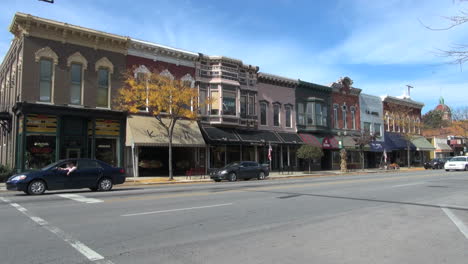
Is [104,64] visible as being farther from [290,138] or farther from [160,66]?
[290,138]

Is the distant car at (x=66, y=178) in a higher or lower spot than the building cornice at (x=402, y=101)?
lower

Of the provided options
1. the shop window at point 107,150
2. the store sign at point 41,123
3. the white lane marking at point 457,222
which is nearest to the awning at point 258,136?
the shop window at point 107,150

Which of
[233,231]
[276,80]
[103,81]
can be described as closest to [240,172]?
[103,81]

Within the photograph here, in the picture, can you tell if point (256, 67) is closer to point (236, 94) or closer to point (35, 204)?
point (236, 94)

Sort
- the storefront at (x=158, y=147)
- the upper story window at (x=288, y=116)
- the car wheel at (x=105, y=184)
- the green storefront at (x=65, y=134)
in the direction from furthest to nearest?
the upper story window at (x=288, y=116)
the storefront at (x=158, y=147)
the green storefront at (x=65, y=134)
the car wheel at (x=105, y=184)

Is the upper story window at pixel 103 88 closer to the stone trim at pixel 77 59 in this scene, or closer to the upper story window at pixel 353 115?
the stone trim at pixel 77 59

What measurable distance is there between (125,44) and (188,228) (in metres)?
21.5

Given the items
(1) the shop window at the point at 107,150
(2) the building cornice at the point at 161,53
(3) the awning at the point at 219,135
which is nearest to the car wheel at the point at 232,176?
(3) the awning at the point at 219,135

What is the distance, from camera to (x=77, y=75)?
24.7 meters

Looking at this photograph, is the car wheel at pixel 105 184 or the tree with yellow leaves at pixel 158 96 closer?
the car wheel at pixel 105 184

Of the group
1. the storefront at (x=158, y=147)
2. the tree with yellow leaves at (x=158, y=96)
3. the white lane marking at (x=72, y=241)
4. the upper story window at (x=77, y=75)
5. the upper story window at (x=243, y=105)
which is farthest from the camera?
the upper story window at (x=243, y=105)

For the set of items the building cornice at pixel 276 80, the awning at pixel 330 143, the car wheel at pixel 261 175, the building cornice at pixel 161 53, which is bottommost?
the car wheel at pixel 261 175

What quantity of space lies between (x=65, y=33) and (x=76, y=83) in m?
3.28

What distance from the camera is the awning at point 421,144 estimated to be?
51.8 m
